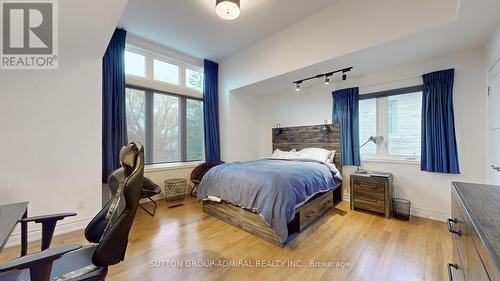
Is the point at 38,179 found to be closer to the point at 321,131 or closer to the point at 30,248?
the point at 30,248

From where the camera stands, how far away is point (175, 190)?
12.2ft

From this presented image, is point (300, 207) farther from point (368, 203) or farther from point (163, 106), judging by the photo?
point (163, 106)

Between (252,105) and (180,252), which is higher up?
(252,105)

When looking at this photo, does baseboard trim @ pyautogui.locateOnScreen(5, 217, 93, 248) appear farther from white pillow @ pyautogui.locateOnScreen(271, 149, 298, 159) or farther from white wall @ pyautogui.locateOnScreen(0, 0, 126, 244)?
white pillow @ pyautogui.locateOnScreen(271, 149, 298, 159)

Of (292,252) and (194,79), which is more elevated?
(194,79)

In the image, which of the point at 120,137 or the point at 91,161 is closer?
the point at 91,161

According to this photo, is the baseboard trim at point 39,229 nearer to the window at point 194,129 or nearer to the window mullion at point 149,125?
the window mullion at point 149,125

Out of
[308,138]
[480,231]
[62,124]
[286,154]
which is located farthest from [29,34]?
[308,138]

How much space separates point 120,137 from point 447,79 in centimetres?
484

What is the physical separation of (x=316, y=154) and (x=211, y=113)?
7.95 ft

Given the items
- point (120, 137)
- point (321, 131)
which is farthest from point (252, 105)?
point (120, 137)

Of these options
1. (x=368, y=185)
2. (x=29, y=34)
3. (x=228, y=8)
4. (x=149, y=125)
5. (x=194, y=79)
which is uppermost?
(x=228, y=8)

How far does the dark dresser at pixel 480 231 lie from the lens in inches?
21.2

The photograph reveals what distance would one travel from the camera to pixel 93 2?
1834 mm
